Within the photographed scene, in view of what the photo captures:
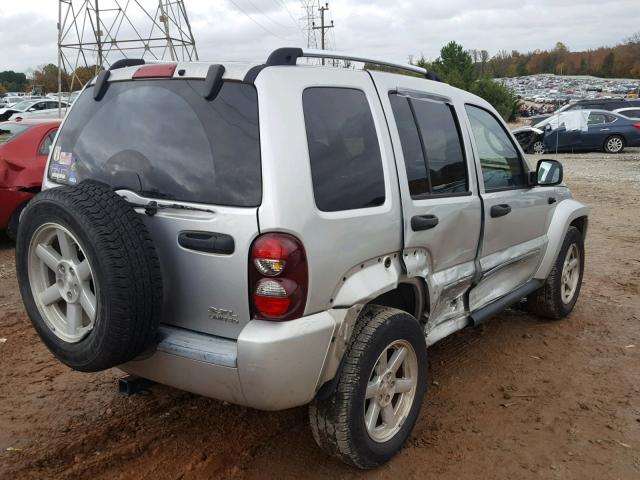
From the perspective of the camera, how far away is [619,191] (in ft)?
41.3

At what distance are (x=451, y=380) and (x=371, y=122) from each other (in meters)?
1.90

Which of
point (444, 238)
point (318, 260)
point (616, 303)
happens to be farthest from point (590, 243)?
point (318, 260)

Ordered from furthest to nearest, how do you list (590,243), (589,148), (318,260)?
(589,148), (590,243), (318,260)

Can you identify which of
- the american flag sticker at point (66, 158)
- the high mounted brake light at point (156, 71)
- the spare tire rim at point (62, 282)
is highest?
the high mounted brake light at point (156, 71)

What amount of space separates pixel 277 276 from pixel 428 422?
1.56 m

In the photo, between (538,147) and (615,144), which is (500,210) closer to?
(538,147)

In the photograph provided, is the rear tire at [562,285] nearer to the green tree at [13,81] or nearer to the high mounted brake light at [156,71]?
the high mounted brake light at [156,71]

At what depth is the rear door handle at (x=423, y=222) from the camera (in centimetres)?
304

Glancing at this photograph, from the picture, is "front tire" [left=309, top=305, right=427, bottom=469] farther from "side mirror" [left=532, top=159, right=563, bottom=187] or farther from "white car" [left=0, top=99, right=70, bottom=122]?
"white car" [left=0, top=99, right=70, bottom=122]

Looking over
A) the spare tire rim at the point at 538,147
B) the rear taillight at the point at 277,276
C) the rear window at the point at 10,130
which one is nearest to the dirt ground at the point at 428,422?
the rear taillight at the point at 277,276

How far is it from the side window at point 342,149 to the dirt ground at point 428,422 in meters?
1.36

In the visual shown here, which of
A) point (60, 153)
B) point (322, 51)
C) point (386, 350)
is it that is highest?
point (322, 51)

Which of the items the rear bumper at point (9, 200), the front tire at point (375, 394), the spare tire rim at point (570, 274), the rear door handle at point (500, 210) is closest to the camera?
the front tire at point (375, 394)

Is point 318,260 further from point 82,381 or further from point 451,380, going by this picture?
point 82,381
